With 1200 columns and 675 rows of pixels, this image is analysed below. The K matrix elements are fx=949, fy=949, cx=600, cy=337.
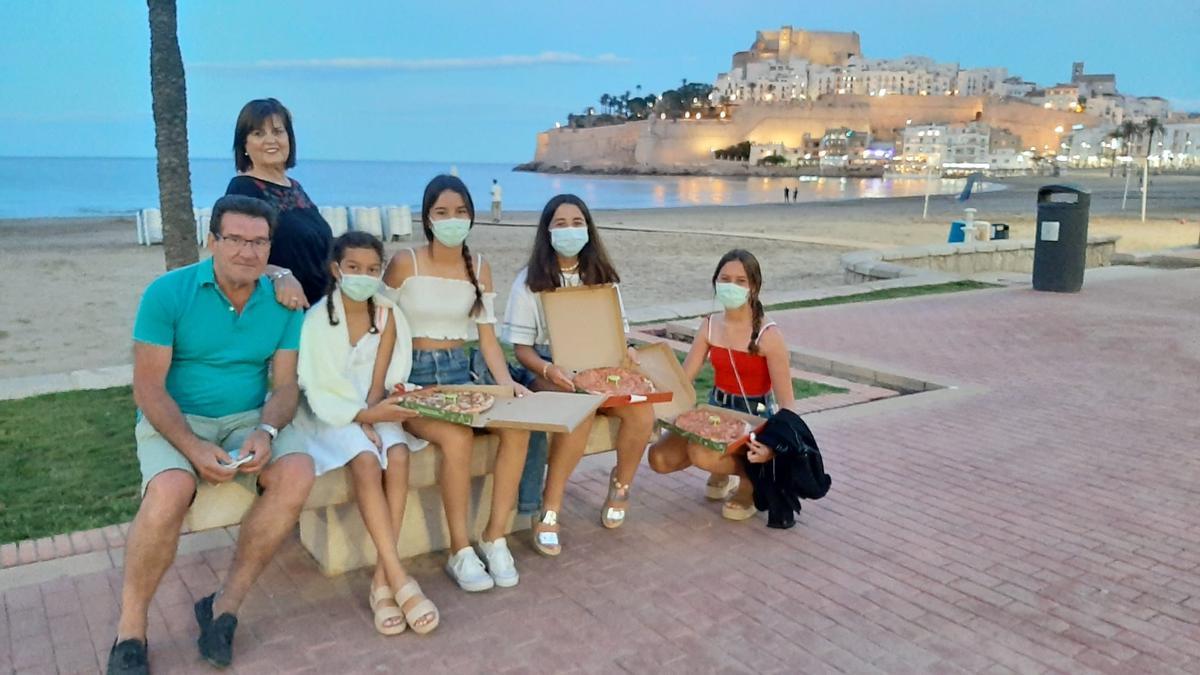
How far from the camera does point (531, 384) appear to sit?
4547mm

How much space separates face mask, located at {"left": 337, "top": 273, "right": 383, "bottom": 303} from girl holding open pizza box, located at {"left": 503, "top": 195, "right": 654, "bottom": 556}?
0.90 metres

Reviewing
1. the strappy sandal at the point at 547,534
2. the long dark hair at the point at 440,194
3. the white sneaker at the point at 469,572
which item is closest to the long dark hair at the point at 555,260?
the long dark hair at the point at 440,194

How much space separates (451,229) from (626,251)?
16.8m

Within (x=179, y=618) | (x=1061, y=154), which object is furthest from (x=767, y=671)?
(x=1061, y=154)

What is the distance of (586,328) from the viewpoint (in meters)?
4.52

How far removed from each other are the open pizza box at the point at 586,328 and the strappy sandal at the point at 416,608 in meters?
1.32

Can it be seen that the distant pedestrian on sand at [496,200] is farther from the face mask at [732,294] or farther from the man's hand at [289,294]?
the man's hand at [289,294]

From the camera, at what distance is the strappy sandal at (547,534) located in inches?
163

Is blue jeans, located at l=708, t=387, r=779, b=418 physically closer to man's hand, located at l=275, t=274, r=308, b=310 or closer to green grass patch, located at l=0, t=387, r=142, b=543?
man's hand, located at l=275, t=274, r=308, b=310

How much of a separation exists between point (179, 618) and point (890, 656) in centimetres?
260

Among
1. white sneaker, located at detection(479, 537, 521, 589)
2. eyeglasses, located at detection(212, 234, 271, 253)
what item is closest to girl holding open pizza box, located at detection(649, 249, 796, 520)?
white sneaker, located at detection(479, 537, 521, 589)

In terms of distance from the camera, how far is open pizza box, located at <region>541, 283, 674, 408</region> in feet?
14.6

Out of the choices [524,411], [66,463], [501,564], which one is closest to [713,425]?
[524,411]

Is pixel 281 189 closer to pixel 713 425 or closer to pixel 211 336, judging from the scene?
pixel 211 336
